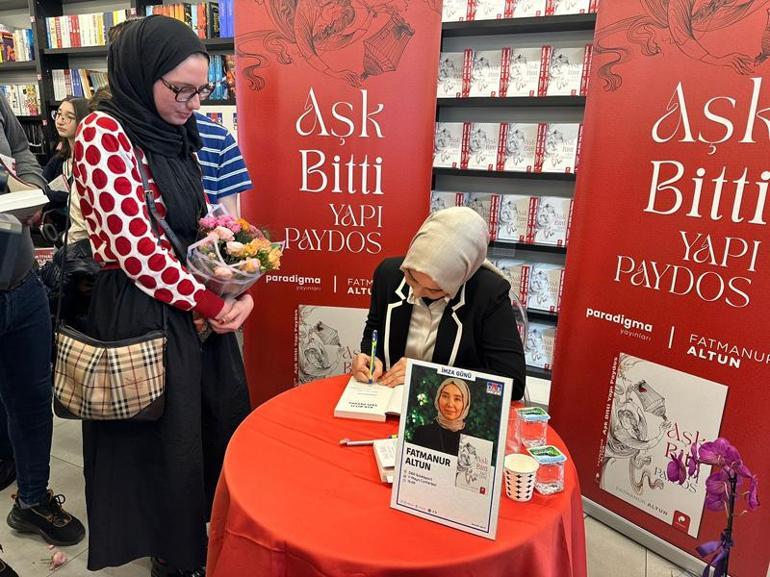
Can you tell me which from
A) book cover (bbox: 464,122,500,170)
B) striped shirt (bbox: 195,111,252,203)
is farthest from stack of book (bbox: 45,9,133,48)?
book cover (bbox: 464,122,500,170)

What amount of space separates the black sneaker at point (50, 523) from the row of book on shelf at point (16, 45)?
3.84 metres

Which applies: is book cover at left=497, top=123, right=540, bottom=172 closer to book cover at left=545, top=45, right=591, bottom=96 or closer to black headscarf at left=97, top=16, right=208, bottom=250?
book cover at left=545, top=45, right=591, bottom=96

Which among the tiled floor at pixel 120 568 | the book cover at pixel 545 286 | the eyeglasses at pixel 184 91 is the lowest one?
the tiled floor at pixel 120 568

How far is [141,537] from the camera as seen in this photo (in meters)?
1.67

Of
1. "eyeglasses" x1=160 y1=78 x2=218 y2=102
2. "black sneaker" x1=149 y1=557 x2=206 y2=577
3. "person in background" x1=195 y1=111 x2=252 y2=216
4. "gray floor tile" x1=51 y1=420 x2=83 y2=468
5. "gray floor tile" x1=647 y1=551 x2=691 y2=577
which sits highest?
"eyeglasses" x1=160 y1=78 x2=218 y2=102

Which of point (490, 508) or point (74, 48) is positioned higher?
point (74, 48)

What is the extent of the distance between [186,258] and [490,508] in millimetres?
1068

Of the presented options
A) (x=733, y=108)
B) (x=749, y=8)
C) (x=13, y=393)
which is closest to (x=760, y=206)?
(x=733, y=108)

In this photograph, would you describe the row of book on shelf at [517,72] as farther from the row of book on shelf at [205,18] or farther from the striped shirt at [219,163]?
the row of book on shelf at [205,18]

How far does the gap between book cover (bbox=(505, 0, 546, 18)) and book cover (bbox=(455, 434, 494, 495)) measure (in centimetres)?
248

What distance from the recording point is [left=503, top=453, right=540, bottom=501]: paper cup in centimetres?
111

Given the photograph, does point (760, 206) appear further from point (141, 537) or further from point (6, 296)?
point (6, 296)

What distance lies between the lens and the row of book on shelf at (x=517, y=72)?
2.67 metres

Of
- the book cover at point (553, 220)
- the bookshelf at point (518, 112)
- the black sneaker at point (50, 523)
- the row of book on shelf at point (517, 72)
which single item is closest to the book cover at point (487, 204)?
the bookshelf at point (518, 112)
